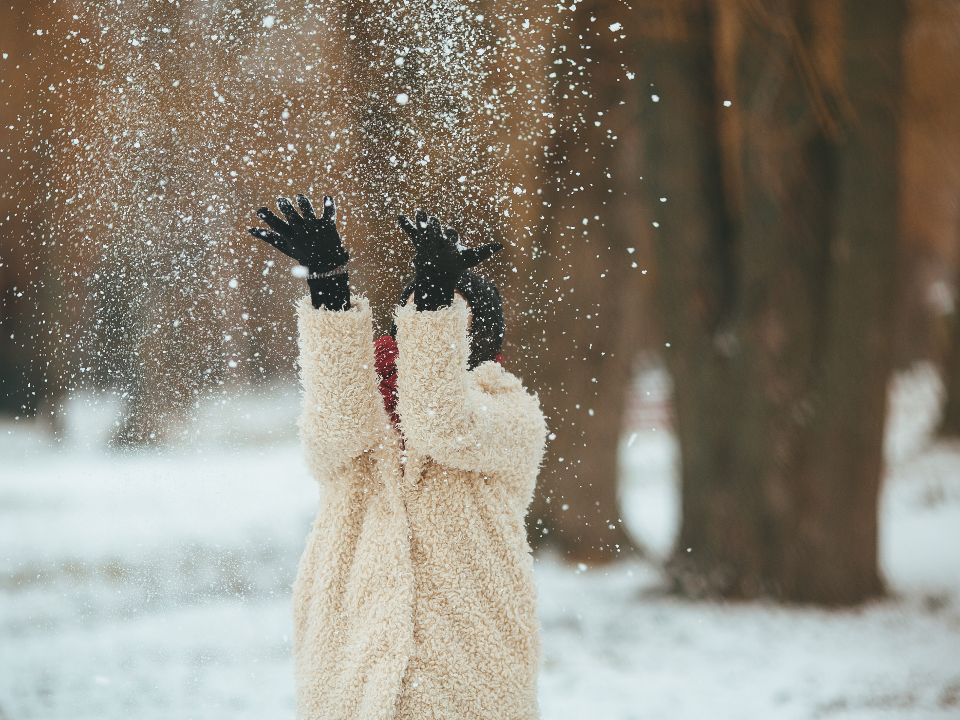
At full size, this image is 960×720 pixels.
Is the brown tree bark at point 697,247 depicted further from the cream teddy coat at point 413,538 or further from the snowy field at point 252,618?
the cream teddy coat at point 413,538

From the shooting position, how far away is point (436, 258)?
1517 millimetres

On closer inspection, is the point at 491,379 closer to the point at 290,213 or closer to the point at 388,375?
the point at 388,375

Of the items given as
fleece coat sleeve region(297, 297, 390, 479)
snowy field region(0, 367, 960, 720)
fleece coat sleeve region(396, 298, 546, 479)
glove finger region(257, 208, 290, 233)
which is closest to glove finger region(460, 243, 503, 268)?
fleece coat sleeve region(396, 298, 546, 479)

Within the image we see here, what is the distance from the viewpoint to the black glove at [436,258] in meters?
1.49

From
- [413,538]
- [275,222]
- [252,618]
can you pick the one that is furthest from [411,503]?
[252,618]

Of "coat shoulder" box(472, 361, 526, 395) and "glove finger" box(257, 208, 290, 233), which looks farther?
"coat shoulder" box(472, 361, 526, 395)

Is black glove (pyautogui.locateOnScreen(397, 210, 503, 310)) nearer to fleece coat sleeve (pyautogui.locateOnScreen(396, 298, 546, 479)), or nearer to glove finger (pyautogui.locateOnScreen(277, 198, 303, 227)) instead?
fleece coat sleeve (pyautogui.locateOnScreen(396, 298, 546, 479))

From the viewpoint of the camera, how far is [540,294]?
4.66 metres

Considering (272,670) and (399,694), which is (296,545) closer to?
(272,670)

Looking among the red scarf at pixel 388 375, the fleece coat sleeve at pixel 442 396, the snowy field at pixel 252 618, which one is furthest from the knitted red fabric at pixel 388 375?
the snowy field at pixel 252 618

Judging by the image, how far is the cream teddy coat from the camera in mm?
1583

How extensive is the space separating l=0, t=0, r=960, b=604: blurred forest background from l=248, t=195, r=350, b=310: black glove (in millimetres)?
1386

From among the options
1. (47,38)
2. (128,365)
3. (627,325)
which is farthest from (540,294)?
(47,38)

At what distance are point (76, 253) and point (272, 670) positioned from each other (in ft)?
6.95
